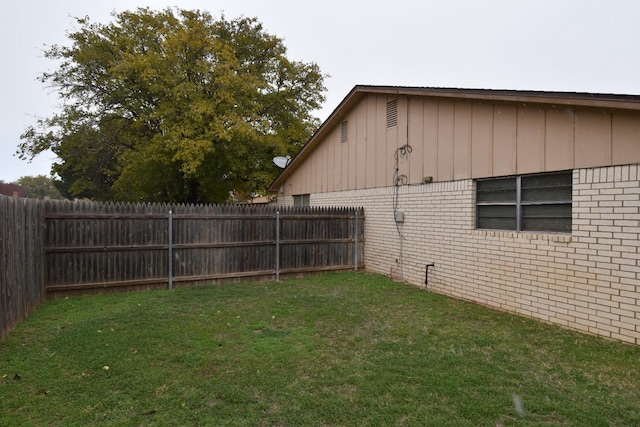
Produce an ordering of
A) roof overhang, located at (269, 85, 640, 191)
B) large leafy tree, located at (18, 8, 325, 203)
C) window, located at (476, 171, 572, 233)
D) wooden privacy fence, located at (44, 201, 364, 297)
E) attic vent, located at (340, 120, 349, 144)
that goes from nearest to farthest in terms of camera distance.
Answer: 1. roof overhang, located at (269, 85, 640, 191)
2. window, located at (476, 171, 572, 233)
3. wooden privacy fence, located at (44, 201, 364, 297)
4. attic vent, located at (340, 120, 349, 144)
5. large leafy tree, located at (18, 8, 325, 203)

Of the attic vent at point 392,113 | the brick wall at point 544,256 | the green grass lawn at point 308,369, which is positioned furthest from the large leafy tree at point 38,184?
the brick wall at point 544,256

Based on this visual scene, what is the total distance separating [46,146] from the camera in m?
17.6

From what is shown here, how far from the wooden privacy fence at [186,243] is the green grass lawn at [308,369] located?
1377mm

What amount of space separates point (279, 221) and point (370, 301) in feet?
11.2

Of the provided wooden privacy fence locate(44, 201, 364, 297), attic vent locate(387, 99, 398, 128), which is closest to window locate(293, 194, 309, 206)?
wooden privacy fence locate(44, 201, 364, 297)

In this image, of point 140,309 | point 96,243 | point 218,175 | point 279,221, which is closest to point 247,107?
point 218,175

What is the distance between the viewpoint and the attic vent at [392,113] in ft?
29.9

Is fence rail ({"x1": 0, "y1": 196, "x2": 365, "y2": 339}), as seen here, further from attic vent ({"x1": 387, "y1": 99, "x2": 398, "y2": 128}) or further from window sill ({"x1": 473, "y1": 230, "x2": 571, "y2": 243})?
window sill ({"x1": 473, "y1": 230, "x2": 571, "y2": 243})

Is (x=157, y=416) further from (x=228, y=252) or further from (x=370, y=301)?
(x=228, y=252)

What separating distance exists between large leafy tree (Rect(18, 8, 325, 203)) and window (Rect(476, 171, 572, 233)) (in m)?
10.6

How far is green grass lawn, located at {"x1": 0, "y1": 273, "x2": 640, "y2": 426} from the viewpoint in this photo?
3.00 m

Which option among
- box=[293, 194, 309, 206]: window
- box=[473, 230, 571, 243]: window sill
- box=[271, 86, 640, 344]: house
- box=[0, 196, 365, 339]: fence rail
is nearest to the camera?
box=[271, 86, 640, 344]: house

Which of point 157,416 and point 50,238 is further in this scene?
point 50,238

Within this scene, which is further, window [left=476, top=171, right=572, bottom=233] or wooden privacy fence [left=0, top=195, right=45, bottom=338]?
window [left=476, top=171, right=572, bottom=233]
